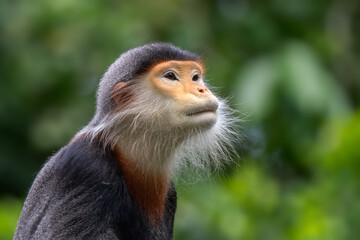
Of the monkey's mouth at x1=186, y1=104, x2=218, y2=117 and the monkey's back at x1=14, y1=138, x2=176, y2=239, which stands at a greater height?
the monkey's mouth at x1=186, y1=104, x2=218, y2=117

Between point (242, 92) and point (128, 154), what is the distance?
5.51 m

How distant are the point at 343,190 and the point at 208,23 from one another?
413 centimetres

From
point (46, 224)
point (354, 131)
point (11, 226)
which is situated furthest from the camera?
point (354, 131)

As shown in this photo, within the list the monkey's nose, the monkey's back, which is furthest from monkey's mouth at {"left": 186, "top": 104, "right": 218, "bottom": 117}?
the monkey's back

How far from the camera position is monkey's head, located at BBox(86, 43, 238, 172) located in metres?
6.21

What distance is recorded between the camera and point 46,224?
19.4ft

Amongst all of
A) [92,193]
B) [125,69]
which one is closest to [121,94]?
[125,69]

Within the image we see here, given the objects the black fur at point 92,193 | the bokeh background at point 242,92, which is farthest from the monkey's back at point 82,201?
the bokeh background at point 242,92

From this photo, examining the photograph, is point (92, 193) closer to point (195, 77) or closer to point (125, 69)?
point (125, 69)

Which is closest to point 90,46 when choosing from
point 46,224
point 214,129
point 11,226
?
point 11,226

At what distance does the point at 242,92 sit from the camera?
38.3ft

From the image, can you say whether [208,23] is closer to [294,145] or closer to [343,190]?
[294,145]

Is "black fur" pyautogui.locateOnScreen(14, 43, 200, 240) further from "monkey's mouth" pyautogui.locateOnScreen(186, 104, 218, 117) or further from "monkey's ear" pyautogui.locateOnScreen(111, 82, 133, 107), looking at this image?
"monkey's mouth" pyautogui.locateOnScreen(186, 104, 218, 117)

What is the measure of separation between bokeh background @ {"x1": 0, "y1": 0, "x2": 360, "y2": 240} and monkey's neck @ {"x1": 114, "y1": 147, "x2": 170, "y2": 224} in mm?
3355
